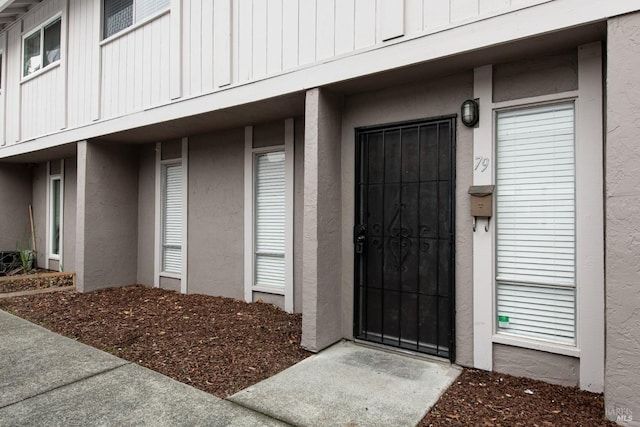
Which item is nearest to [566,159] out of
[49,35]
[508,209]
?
[508,209]

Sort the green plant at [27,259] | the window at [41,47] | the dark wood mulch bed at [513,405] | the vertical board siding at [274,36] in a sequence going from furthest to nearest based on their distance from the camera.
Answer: the green plant at [27,259] → the window at [41,47] → the vertical board siding at [274,36] → the dark wood mulch bed at [513,405]

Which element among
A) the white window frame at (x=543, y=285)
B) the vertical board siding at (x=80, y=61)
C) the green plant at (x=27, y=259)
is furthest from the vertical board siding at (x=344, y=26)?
the green plant at (x=27, y=259)

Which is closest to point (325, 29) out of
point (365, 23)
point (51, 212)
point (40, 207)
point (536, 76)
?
point (365, 23)

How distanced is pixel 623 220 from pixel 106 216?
750 cm

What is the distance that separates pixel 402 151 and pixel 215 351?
290cm

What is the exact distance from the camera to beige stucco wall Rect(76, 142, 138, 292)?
6.90 m

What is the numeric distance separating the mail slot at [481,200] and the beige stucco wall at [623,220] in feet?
2.98

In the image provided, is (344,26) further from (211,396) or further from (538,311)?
(211,396)

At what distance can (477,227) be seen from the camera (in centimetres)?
360

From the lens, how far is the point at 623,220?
8.71 ft

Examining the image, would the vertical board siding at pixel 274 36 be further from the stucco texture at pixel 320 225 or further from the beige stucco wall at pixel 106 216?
the beige stucco wall at pixel 106 216

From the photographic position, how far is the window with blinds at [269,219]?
18.4 feet

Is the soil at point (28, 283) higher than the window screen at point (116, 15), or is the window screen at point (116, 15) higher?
the window screen at point (116, 15)

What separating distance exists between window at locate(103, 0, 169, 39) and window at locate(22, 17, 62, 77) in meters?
1.86
